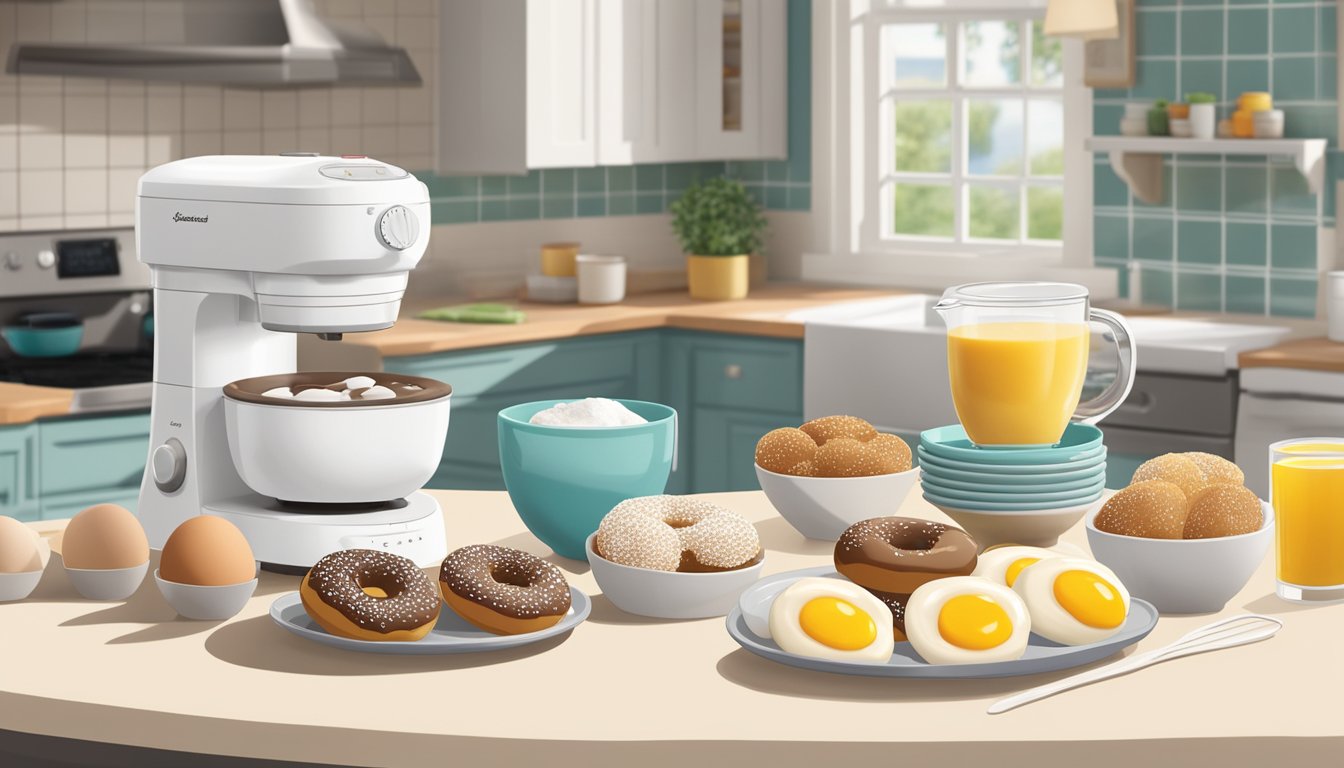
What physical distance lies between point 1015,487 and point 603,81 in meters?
3.11

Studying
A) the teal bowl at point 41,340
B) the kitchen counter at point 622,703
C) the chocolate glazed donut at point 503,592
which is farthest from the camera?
the teal bowl at point 41,340

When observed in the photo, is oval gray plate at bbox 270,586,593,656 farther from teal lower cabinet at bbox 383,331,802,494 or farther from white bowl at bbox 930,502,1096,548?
teal lower cabinet at bbox 383,331,802,494

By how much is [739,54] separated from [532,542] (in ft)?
11.1

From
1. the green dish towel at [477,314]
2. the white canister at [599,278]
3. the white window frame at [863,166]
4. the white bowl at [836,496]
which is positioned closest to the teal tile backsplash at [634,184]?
the white window frame at [863,166]

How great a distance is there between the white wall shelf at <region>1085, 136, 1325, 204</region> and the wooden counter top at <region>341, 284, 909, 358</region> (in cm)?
75

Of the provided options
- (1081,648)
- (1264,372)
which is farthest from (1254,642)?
(1264,372)

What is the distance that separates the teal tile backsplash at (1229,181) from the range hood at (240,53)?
6.24ft

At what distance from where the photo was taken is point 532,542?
1890 millimetres

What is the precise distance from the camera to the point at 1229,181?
14.2 feet

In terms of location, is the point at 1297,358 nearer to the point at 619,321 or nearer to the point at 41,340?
the point at 619,321

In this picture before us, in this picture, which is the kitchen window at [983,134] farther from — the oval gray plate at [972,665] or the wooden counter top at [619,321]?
the oval gray plate at [972,665]

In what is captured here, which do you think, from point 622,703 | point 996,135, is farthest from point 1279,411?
point 996,135

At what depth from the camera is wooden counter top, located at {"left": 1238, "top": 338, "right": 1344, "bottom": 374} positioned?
3.54 meters

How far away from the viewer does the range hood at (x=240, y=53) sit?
367cm
